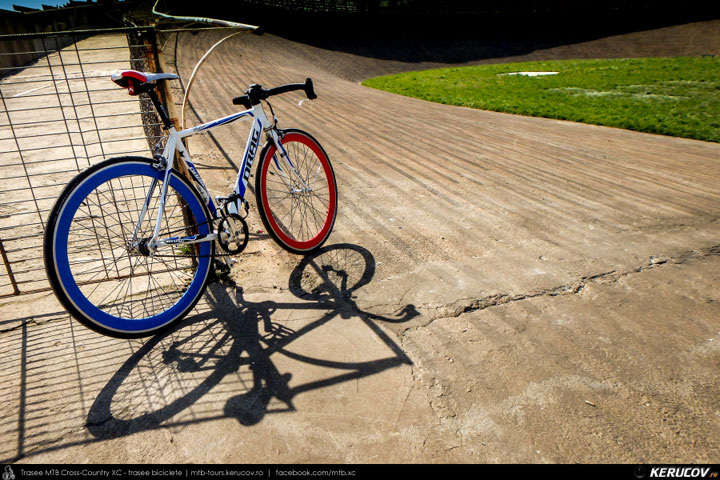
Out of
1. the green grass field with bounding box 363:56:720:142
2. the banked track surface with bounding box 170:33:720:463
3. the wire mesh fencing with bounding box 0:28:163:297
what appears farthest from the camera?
the green grass field with bounding box 363:56:720:142

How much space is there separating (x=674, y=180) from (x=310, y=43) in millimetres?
23658

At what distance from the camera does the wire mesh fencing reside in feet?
9.78

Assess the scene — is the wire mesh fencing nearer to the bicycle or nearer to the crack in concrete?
the bicycle

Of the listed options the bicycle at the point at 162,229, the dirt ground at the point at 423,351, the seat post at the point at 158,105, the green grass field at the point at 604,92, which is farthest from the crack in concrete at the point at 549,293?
the green grass field at the point at 604,92

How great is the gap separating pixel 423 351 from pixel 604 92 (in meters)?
15.0

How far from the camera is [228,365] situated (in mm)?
2543

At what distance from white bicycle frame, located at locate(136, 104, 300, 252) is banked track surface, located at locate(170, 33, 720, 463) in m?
0.66

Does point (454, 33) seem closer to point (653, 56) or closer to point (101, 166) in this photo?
point (653, 56)

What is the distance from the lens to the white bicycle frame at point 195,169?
270 centimetres

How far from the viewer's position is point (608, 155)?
7414mm
